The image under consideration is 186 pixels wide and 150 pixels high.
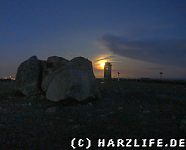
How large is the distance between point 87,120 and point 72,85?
4129 mm

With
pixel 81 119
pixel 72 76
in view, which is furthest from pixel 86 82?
pixel 81 119

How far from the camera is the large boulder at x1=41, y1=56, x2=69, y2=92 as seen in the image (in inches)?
751

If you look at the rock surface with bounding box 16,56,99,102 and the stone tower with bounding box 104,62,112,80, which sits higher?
the stone tower with bounding box 104,62,112,80

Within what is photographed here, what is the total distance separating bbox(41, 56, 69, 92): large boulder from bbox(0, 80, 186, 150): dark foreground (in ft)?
4.70

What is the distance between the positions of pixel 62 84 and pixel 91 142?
7663 mm

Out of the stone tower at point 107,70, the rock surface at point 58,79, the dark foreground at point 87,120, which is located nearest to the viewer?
the dark foreground at point 87,120

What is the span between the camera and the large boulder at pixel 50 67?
1908cm

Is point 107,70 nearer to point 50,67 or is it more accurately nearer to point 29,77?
point 50,67

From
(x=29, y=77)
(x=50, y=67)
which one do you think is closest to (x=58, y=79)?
(x=50, y=67)

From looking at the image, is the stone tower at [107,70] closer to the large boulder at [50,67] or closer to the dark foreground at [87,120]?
the large boulder at [50,67]

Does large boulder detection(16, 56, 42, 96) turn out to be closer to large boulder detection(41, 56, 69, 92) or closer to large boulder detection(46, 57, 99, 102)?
large boulder detection(41, 56, 69, 92)

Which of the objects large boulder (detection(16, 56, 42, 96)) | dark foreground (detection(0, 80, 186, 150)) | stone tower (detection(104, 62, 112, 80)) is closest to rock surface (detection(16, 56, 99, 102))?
large boulder (detection(16, 56, 42, 96))

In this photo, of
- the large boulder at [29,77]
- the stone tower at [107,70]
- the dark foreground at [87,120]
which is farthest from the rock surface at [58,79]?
the stone tower at [107,70]

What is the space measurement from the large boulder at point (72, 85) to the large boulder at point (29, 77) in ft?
6.89
